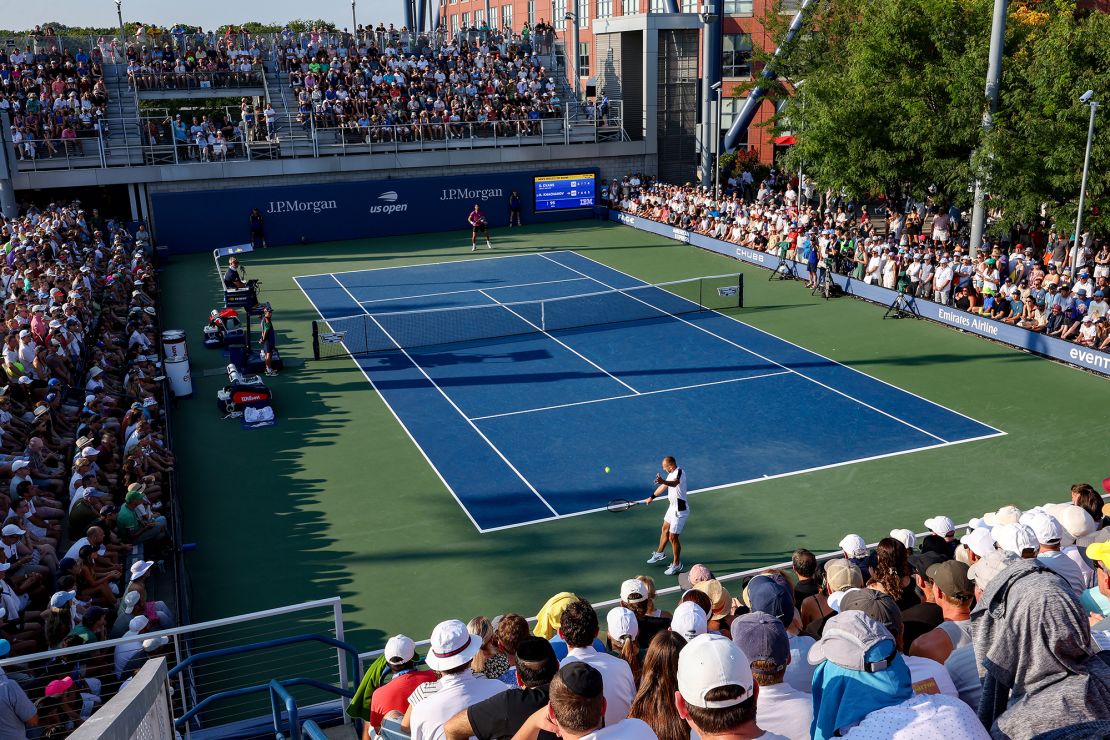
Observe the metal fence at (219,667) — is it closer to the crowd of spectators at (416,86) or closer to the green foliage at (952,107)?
the green foliage at (952,107)

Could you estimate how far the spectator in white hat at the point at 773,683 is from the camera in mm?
5207

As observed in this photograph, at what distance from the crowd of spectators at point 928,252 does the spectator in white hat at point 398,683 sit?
19.8m

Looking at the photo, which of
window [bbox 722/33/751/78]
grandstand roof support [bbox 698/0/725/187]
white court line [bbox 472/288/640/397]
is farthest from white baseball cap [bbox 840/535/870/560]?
window [bbox 722/33/751/78]

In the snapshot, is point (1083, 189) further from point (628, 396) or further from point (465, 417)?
point (465, 417)

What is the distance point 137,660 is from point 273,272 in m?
27.8

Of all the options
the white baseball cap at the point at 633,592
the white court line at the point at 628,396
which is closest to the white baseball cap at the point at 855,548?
the white baseball cap at the point at 633,592

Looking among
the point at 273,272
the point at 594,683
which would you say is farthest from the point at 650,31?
the point at 594,683

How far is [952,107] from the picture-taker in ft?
92.3

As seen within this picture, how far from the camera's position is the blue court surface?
17.3 metres

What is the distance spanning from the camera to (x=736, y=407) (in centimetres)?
2052

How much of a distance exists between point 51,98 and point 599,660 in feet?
142

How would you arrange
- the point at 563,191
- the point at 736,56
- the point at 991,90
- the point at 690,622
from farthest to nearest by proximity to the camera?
the point at 736,56
the point at 563,191
the point at 991,90
the point at 690,622

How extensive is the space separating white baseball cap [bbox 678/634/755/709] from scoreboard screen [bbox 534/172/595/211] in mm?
41844

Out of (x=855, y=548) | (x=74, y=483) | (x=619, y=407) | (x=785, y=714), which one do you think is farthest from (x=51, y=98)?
(x=785, y=714)
